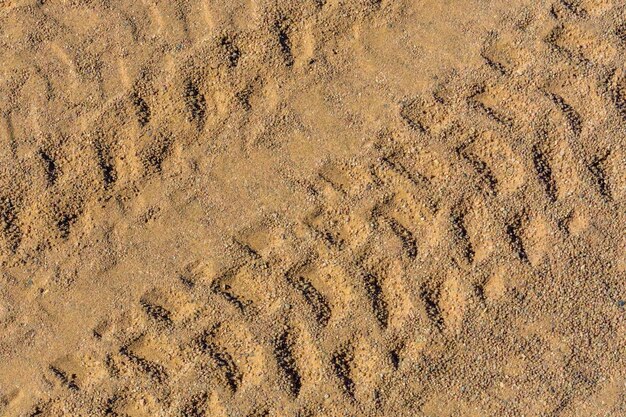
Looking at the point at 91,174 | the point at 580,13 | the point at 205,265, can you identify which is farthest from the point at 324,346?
the point at 580,13

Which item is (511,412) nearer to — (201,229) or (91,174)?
(201,229)

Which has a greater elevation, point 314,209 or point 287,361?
point 314,209

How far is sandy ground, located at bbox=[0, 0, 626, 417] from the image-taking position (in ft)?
8.95

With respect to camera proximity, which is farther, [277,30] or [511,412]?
[277,30]

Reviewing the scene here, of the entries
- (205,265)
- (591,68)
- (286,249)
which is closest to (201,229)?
(205,265)

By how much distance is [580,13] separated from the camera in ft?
9.39

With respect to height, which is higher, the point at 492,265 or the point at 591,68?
the point at 591,68

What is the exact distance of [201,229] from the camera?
2797 millimetres

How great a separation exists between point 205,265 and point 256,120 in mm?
776

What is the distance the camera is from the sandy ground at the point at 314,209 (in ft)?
8.95

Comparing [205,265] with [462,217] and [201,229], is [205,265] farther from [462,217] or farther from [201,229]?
[462,217]

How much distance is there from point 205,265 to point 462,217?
1.30 meters

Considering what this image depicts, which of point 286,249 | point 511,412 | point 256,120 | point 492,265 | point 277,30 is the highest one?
point 277,30

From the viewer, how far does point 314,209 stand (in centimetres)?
279
